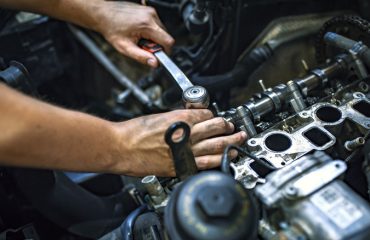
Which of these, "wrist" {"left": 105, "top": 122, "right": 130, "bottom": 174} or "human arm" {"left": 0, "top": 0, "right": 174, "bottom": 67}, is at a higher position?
"human arm" {"left": 0, "top": 0, "right": 174, "bottom": 67}

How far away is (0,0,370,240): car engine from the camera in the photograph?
753 millimetres

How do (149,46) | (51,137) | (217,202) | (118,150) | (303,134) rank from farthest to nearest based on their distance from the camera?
(149,46), (303,134), (118,150), (51,137), (217,202)

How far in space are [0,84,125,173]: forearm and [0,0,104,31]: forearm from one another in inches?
24.4

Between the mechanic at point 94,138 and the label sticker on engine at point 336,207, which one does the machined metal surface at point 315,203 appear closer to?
the label sticker on engine at point 336,207

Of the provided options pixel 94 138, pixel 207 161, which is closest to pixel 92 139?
pixel 94 138

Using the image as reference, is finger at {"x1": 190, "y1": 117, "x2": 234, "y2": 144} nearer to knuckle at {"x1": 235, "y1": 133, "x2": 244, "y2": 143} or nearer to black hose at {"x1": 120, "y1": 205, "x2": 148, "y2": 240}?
knuckle at {"x1": 235, "y1": 133, "x2": 244, "y2": 143}

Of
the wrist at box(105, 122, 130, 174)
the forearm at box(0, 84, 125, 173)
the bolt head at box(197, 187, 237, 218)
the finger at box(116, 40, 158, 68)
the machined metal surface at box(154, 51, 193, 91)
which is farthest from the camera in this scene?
the finger at box(116, 40, 158, 68)

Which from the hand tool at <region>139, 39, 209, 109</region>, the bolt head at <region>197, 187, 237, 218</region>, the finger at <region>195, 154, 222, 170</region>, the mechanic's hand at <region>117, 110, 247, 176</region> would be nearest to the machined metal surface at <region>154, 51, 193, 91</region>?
the hand tool at <region>139, 39, 209, 109</region>

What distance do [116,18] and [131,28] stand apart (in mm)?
76

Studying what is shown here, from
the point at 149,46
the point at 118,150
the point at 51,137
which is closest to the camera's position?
the point at 51,137

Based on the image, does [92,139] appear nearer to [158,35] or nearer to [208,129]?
[208,129]

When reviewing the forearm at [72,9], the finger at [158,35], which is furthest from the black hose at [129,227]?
the forearm at [72,9]

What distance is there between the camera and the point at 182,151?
2.88 feet

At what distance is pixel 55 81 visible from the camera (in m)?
1.91
